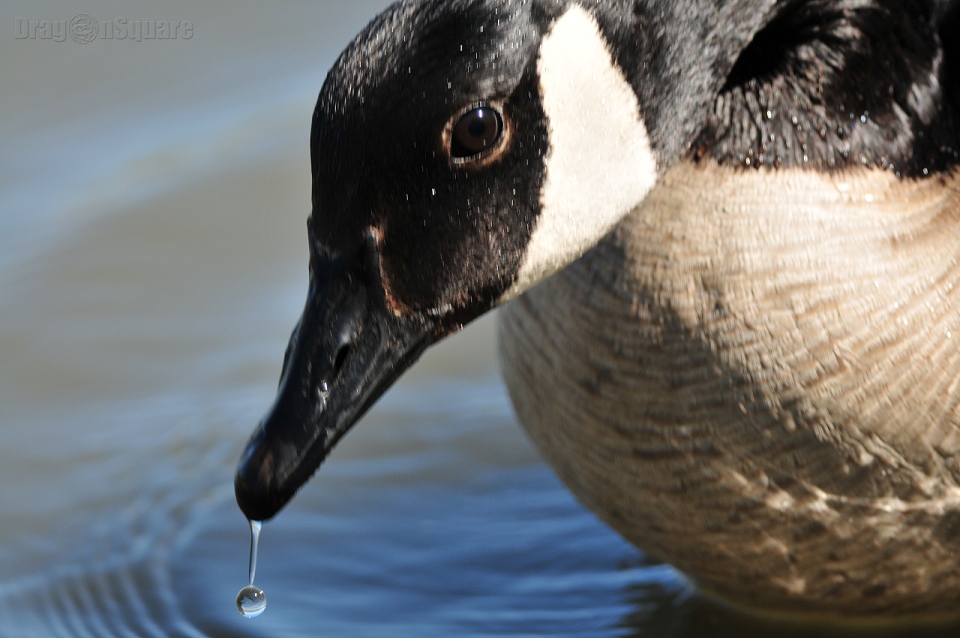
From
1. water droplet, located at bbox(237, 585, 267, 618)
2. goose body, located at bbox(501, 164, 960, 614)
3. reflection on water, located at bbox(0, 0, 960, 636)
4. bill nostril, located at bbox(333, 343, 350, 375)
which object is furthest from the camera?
reflection on water, located at bbox(0, 0, 960, 636)

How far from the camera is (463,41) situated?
2543 millimetres

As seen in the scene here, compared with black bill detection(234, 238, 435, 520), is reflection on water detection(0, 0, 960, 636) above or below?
above

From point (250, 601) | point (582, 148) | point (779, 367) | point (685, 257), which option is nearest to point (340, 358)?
point (582, 148)

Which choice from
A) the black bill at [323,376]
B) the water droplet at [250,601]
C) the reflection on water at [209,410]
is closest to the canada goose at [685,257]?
the black bill at [323,376]

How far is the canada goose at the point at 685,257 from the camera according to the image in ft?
8.58

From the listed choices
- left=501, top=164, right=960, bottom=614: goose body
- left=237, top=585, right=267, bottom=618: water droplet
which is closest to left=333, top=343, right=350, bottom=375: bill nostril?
left=501, top=164, right=960, bottom=614: goose body

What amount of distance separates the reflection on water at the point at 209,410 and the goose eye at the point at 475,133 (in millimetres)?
1420

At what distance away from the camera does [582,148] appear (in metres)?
2.72

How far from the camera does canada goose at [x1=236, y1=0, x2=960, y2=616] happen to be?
262 centimetres

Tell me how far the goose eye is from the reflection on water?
4.66ft

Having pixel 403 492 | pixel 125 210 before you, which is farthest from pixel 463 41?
pixel 125 210

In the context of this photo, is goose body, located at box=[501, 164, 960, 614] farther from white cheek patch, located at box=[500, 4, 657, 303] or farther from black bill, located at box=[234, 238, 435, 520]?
black bill, located at box=[234, 238, 435, 520]

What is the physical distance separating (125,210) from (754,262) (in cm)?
299

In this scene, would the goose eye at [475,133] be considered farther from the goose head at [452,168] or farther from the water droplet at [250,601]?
the water droplet at [250,601]
